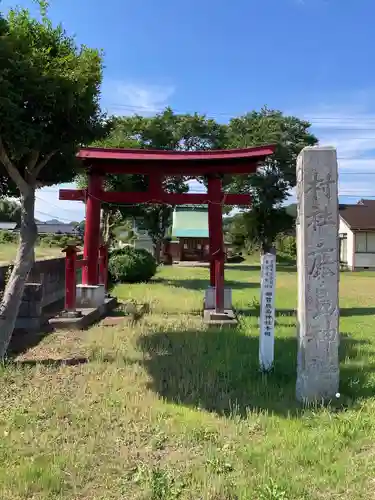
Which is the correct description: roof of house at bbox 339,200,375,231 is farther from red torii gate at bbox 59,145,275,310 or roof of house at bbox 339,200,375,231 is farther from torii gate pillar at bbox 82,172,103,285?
torii gate pillar at bbox 82,172,103,285

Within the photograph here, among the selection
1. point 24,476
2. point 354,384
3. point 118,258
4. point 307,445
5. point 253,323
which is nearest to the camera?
point 24,476

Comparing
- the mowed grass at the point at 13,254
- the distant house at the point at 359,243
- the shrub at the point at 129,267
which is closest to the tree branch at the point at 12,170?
the mowed grass at the point at 13,254

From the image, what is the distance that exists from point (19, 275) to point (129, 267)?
39.2 ft

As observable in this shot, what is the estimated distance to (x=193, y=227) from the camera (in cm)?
4091

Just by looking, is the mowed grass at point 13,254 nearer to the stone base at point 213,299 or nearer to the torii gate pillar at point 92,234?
the torii gate pillar at point 92,234

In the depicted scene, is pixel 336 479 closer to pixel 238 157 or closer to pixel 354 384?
pixel 354 384

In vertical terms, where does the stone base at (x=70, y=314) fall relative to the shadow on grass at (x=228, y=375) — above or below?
above

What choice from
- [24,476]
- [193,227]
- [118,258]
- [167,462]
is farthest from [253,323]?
[193,227]

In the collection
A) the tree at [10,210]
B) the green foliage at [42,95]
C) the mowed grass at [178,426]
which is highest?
the tree at [10,210]

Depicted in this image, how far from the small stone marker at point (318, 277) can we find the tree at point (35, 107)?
121 inches

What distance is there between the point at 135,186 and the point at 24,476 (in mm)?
17492

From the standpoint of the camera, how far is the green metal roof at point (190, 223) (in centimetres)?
4000

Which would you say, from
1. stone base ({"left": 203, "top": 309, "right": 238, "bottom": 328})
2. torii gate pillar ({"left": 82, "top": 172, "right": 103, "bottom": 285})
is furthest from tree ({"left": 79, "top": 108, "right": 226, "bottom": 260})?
stone base ({"left": 203, "top": 309, "right": 238, "bottom": 328})

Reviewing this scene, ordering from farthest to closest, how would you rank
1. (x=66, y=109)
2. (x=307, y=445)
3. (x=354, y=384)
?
(x=66, y=109), (x=354, y=384), (x=307, y=445)
